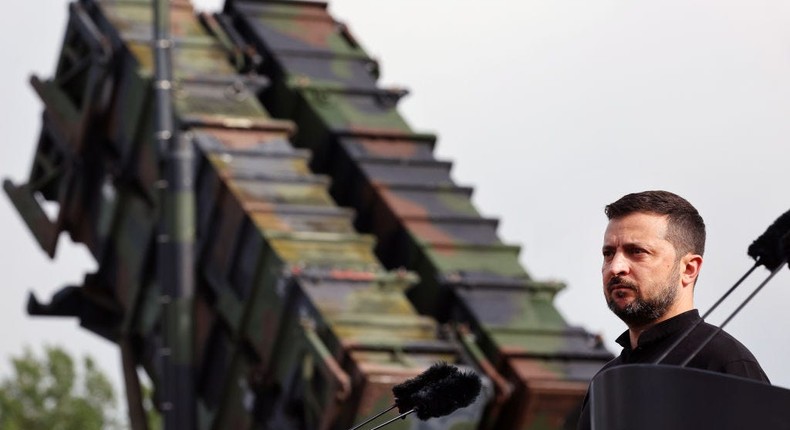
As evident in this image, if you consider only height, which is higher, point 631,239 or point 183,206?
point 631,239

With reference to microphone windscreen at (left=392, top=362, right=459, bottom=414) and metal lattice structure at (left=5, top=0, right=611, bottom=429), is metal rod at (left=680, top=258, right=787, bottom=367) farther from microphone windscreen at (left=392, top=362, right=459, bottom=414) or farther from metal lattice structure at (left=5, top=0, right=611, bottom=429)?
metal lattice structure at (left=5, top=0, right=611, bottom=429)

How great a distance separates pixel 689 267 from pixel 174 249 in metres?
9.47

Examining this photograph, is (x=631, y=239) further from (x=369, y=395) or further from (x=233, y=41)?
(x=233, y=41)

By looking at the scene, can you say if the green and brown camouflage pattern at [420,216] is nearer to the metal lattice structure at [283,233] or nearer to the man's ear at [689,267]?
the metal lattice structure at [283,233]

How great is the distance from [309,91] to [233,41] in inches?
30.5

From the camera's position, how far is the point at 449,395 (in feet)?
16.6

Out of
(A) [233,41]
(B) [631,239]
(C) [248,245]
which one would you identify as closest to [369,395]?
(C) [248,245]

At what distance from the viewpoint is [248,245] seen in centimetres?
1394

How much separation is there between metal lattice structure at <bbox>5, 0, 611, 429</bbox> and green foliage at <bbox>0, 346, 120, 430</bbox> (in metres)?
21.8

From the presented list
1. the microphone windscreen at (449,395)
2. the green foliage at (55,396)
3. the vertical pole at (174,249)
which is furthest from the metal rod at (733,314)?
the green foliage at (55,396)

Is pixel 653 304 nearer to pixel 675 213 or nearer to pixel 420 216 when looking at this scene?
pixel 675 213

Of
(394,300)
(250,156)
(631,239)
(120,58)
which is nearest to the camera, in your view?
(631,239)

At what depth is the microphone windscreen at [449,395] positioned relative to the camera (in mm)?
5035

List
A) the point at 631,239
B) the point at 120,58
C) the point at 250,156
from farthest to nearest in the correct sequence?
the point at 120,58 → the point at 250,156 → the point at 631,239
